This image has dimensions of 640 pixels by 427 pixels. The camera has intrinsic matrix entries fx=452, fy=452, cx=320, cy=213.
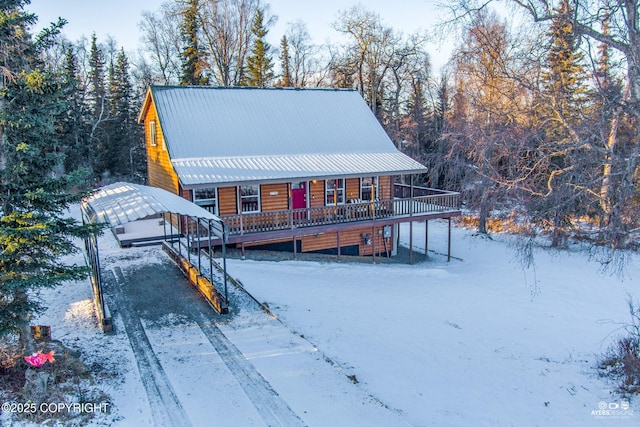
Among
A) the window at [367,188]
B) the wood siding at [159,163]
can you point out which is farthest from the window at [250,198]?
the window at [367,188]

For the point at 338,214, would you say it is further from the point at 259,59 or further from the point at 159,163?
the point at 259,59

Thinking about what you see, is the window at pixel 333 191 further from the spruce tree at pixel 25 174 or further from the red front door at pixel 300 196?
the spruce tree at pixel 25 174

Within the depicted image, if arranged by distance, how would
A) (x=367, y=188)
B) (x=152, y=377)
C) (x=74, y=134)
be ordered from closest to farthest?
1. (x=152, y=377)
2. (x=367, y=188)
3. (x=74, y=134)

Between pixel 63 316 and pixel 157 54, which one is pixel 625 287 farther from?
pixel 157 54

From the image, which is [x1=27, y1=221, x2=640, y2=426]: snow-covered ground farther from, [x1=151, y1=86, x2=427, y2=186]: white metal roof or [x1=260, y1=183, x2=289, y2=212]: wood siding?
[x1=151, y1=86, x2=427, y2=186]: white metal roof

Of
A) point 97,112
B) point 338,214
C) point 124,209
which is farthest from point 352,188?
point 97,112

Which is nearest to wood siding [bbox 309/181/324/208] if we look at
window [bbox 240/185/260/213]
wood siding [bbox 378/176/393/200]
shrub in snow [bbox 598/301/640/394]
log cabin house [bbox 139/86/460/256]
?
log cabin house [bbox 139/86/460/256]

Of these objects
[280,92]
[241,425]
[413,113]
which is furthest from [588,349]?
[413,113]
